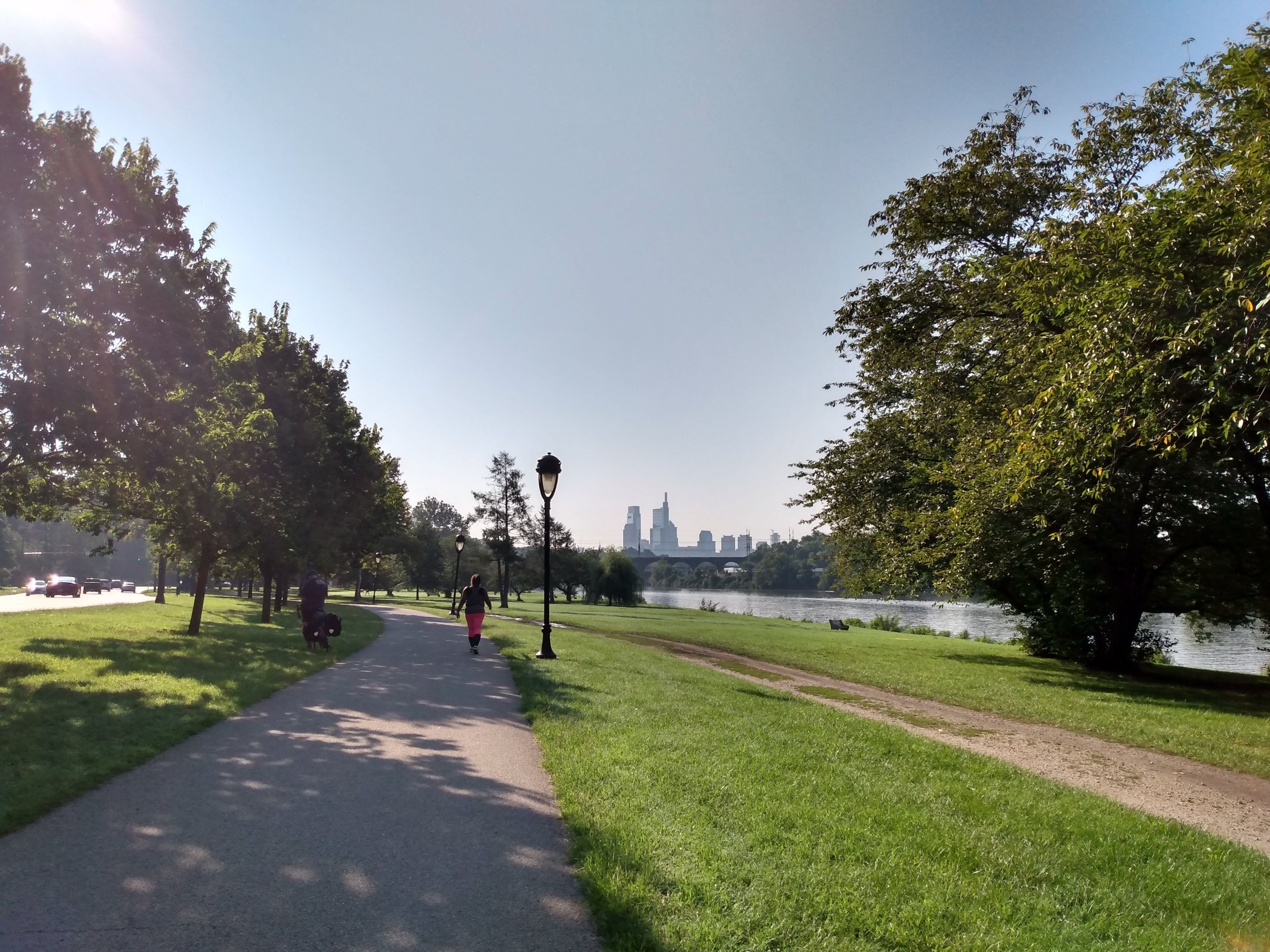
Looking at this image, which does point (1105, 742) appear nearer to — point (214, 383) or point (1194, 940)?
point (1194, 940)

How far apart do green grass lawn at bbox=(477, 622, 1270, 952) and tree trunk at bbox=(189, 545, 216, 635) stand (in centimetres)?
1513

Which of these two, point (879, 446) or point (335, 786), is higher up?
point (879, 446)

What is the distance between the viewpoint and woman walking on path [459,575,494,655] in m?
16.7

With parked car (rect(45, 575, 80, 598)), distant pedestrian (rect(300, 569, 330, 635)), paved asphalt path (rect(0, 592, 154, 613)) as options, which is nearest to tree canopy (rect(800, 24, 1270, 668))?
distant pedestrian (rect(300, 569, 330, 635))

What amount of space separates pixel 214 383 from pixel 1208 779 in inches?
863

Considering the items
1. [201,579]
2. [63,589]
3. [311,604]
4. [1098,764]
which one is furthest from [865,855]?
[63,589]

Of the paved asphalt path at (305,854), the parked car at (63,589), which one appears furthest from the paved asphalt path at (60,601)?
the paved asphalt path at (305,854)

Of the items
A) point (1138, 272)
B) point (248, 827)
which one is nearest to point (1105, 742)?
point (1138, 272)

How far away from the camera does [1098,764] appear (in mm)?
8430

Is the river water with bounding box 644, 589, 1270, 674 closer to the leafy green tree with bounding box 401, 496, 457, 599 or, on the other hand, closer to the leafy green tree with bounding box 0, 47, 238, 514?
the leafy green tree with bounding box 0, 47, 238, 514

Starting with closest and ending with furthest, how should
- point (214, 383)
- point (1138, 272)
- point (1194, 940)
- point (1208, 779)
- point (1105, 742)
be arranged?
point (1194, 940) → point (1208, 779) → point (1138, 272) → point (1105, 742) → point (214, 383)

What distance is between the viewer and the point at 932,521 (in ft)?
58.3

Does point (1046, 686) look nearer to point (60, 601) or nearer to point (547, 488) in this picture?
point (547, 488)

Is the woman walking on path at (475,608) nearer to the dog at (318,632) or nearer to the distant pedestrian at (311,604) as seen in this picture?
the dog at (318,632)
